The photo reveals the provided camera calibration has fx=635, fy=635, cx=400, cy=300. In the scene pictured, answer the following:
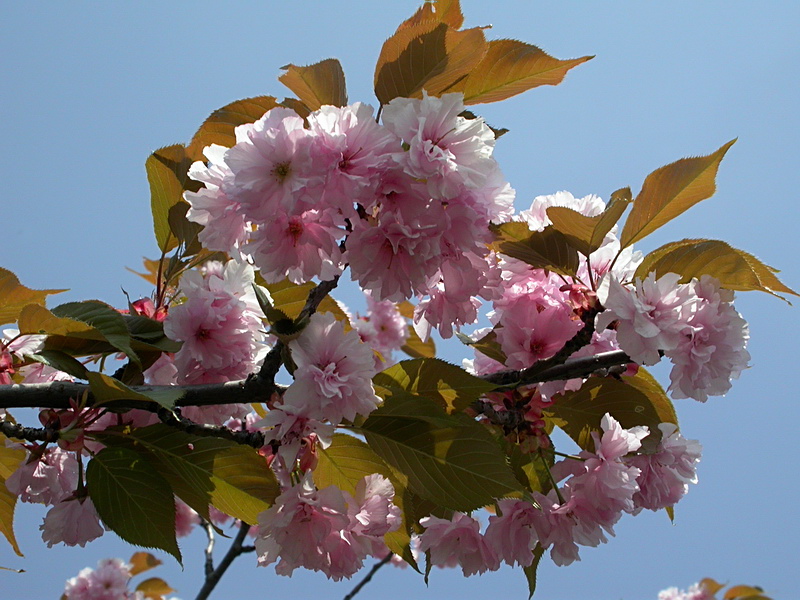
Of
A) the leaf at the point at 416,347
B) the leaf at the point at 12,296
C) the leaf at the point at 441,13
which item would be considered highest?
the leaf at the point at 416,347

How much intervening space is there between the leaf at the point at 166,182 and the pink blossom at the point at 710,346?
120cm

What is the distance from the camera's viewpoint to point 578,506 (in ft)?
4.96

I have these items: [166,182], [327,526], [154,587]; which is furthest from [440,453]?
[154,587]

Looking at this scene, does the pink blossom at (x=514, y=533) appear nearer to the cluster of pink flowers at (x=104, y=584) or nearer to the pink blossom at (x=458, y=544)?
the pink blossom at (x=458, y=544)

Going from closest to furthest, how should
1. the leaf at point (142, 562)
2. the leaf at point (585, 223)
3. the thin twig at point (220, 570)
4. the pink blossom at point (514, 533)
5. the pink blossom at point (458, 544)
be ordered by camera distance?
1. the leaf at point (585, 223)
2. the pink blossom at point (514, 533)
3. the pink blossom at point (458, 544)
4. the thin twig at point (220, 570)
5. the leaf at point (142, 562)

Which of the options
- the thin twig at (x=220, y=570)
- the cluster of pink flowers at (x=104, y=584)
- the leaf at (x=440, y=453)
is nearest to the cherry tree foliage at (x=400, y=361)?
the leaf at (x=440, y=453)

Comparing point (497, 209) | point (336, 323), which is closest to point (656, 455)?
point (497, 209)

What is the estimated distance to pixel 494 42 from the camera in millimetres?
1404

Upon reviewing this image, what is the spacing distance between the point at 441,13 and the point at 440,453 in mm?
1043

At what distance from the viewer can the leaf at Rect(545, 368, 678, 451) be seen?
155 cm

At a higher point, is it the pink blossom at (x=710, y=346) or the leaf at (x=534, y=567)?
the pink blossom at (x=710, y=346)

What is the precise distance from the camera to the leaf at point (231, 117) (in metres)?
1.45

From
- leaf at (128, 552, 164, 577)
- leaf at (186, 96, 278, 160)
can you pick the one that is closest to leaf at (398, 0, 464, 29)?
leaf at (186, 96, 278, 160)

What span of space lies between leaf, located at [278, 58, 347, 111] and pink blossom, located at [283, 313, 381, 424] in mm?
495
